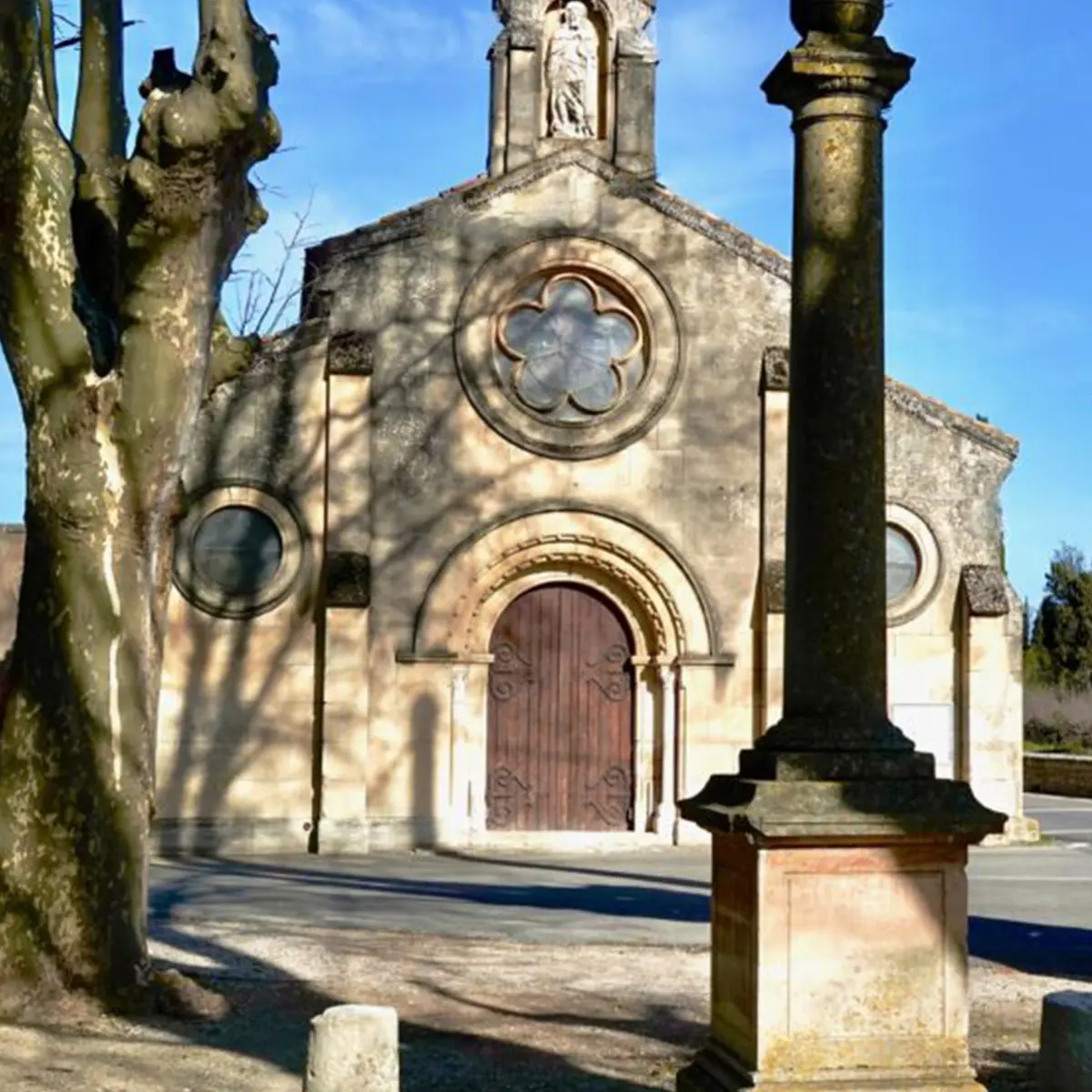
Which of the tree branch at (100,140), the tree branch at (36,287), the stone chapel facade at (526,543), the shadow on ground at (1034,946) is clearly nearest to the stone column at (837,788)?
the tree branch at (36,287)

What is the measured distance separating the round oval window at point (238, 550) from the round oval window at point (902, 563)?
7195 millimetres

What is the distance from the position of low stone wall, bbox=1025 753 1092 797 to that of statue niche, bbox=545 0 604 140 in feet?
60.3

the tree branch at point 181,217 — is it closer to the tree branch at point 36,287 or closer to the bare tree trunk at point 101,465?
the bare tree trunk at point 101,465

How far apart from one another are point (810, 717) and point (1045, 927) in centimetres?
769

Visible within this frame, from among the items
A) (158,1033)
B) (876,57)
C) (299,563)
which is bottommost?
(158,1033)

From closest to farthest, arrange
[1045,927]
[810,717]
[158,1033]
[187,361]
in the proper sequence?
[810,717] < [158,1033] < [187,361] < [1045,927]

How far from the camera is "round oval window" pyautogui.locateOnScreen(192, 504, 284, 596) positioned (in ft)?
61.8

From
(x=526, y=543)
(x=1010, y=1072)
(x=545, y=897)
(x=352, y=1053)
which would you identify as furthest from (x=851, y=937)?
(x=526, y=543)

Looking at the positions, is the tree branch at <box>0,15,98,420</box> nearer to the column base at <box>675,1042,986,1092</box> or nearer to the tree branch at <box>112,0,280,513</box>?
the tree branch at <box>112,0,280,513</box>

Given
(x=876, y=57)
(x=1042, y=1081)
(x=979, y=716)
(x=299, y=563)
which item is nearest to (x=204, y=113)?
(x=876, y=57)

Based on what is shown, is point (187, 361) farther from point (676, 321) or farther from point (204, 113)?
point (676, 321)

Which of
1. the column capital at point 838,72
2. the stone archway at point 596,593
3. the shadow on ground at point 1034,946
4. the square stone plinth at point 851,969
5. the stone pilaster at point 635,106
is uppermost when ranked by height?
the stone pilaster at point 635,106

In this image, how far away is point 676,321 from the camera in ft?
65.2

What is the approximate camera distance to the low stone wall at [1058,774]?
108 ft
